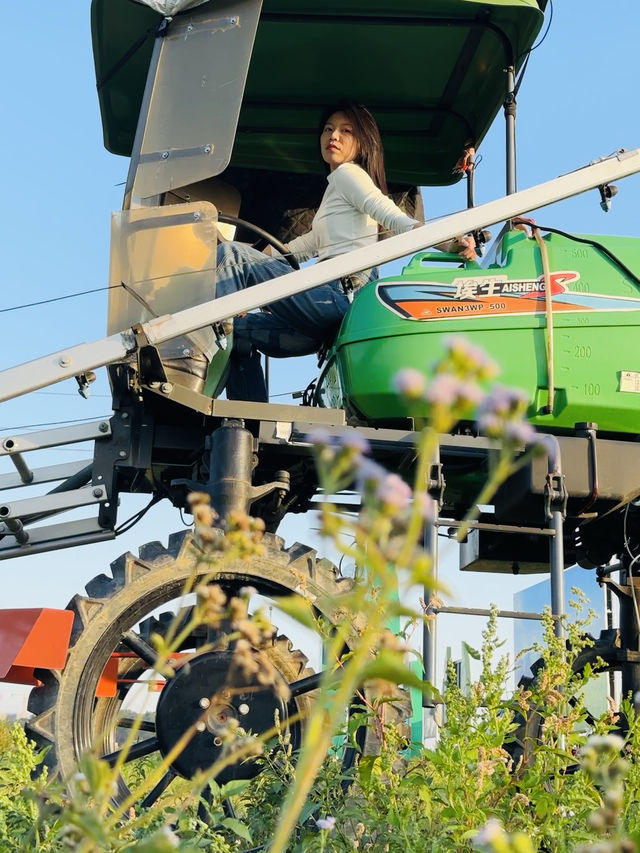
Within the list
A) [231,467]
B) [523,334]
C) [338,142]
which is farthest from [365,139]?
[231,467]

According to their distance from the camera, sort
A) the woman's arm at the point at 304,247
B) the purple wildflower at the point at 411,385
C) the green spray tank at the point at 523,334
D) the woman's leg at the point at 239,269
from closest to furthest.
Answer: the purple wildflower at the point at 411,385 < the green spray tank at the point at 523,334 < the woman's leg at the point at 239,269 < the woman's arm at the point at 304,247

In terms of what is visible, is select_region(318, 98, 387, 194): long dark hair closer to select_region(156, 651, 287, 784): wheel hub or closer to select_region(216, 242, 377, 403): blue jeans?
select_region(216, 242, 377, 403): blue jeans

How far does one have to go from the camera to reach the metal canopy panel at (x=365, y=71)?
558 cm

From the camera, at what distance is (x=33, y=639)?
164 inches

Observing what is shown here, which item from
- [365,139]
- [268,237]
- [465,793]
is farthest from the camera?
[365,139]

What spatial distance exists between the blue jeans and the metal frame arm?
466mm

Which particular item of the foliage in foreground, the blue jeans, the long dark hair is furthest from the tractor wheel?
the long dark hair

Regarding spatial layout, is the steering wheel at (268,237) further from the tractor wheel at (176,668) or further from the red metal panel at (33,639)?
the red metal panel at (33,639)

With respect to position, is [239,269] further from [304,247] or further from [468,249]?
[468,249]

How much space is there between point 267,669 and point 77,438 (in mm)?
3619

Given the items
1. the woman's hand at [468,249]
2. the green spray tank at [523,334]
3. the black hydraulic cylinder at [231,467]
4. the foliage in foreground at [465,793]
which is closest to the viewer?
the foliage in foreground at [465,793]

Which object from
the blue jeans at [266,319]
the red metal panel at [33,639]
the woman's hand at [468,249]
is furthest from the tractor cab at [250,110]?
the red metal panel at [33,639]

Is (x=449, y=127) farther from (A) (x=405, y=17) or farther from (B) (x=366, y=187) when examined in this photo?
(B) (x=366, y=187)

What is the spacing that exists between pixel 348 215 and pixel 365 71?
113cm
